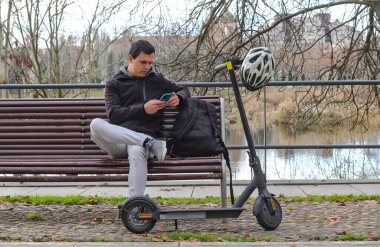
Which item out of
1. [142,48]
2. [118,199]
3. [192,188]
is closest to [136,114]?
[142,48]

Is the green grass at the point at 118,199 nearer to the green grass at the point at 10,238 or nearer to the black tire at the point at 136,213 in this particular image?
the black tire at the point at 136,213

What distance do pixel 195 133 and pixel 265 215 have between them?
0.85 m

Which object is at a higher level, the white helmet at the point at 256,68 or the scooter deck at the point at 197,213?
the white helmet at the point at 256,68

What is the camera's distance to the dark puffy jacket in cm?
541

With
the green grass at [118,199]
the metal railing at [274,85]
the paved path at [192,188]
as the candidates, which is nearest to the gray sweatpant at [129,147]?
the green grass at [118,199]

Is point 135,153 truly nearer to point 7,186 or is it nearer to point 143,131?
point 143,131

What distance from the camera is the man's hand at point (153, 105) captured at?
5.29 m

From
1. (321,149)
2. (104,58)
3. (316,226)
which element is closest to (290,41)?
(321,149)

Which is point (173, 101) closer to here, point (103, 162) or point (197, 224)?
point (103, 162)

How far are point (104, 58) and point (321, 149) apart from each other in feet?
51.3

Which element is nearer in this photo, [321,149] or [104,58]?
[321,149]

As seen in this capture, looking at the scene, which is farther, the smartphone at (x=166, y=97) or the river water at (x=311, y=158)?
the river water at (x=311, y=158)

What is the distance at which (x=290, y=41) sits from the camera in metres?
12.6

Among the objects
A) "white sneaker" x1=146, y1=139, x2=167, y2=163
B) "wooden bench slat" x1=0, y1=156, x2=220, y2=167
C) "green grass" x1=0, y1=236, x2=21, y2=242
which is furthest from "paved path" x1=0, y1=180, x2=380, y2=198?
"green grass" x1=0, y1=236, x2=21, y2=242
